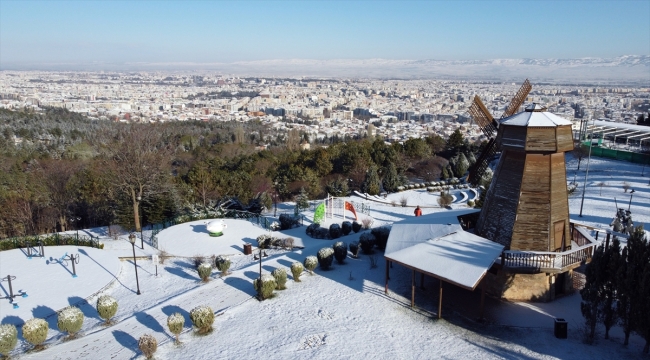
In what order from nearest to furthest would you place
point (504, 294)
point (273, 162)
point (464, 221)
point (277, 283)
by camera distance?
point (504, 294), point (277, 283), point (464, 221), point (273, 162)

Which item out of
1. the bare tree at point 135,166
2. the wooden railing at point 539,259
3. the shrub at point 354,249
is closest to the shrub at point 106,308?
the shrub at point 354,249

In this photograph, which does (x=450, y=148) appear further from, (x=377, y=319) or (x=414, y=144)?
(x=377, y=319)

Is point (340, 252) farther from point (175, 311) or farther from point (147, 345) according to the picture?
point (147, 345)

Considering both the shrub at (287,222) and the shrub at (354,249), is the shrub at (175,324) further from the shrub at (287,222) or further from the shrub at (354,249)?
the shrub at (287,222)

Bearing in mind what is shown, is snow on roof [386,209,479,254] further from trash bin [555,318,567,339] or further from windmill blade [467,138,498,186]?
trash bin [555,318,567,339]

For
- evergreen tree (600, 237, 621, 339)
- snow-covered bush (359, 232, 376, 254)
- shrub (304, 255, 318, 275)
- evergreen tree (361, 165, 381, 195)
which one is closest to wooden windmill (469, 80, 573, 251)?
evergreen tree (600, 237, 621, 339)

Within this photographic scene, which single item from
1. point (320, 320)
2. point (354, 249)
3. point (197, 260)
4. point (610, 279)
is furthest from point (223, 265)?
point (610, 279)

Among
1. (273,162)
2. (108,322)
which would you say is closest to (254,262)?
(108,322)
